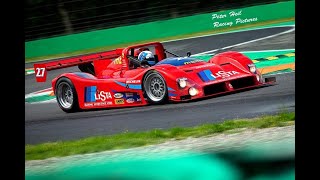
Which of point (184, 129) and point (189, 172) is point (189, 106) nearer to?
point (184, 129)

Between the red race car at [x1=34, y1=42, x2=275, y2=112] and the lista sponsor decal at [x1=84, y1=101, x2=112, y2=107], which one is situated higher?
the red race car at [x1=34, y1=42, x2=275, y2=112]

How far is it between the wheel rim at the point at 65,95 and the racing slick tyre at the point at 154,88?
2.29 feet

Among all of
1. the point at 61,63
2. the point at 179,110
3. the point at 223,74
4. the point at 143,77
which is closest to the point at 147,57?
the point at 143,77

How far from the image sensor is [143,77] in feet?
15.2

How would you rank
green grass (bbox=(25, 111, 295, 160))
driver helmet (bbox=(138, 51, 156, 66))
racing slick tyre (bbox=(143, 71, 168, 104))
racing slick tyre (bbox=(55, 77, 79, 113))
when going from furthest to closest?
racing slick tyre (bbox=(55, 77, 79, 113)) → driver helmet (bbox=(138, 51, 156, 66)) → racing slick tyre (bbox=(143, 71, 168, 104)) → green grass (bbox=(25, 111, 295, 160))

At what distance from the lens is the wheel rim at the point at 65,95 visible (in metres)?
4.95

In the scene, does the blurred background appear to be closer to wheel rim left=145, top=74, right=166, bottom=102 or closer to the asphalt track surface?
the asphalt track surface

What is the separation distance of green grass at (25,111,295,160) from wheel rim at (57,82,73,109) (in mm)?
311

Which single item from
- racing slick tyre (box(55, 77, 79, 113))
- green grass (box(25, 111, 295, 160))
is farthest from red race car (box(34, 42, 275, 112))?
green grass (box(25, 111, 295, 160))

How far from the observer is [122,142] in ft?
15.4

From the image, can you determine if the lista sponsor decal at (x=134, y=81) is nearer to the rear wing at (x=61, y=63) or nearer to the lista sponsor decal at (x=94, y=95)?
the lista sponsor decal at (x=94, y=95)

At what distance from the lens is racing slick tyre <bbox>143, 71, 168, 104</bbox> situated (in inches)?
180

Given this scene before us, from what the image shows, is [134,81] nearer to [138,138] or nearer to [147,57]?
[147,57]
